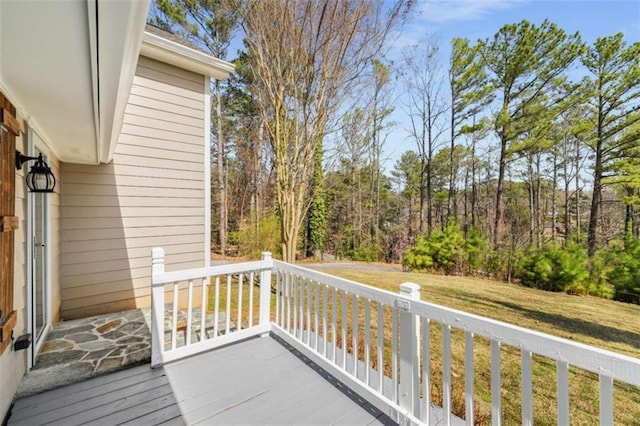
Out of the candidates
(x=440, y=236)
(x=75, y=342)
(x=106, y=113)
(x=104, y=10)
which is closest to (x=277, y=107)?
(x=106, y=113)

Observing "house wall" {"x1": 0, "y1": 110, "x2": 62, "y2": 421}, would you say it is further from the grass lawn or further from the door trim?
the grass lawn

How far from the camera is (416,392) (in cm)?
192

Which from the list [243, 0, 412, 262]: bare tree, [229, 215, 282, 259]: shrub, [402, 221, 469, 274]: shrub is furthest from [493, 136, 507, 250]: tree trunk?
[243, 0, 412, 262]: bare tree

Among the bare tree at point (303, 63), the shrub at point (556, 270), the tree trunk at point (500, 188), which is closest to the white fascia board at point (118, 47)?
the bare tree at point (303, 63)

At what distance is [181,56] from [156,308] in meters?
3.71

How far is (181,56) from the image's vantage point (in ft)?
14.7

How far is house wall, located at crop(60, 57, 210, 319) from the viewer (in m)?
4.04

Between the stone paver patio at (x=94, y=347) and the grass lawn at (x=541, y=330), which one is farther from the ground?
the stone paver patio at (x=94, y=347)

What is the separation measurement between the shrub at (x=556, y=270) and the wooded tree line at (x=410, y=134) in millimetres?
350

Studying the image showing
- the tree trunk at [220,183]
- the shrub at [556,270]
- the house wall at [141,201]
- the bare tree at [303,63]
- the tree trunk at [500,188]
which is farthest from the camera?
the tree trunk at [500,188]

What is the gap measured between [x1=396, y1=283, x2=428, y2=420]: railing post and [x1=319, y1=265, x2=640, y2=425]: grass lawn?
67 cm

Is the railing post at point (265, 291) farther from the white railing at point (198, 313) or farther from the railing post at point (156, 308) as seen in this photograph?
the railing post at point (156, 308)

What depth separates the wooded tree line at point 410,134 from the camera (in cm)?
563

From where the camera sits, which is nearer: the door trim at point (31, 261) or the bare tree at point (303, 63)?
the door trim at point (31, 261)
